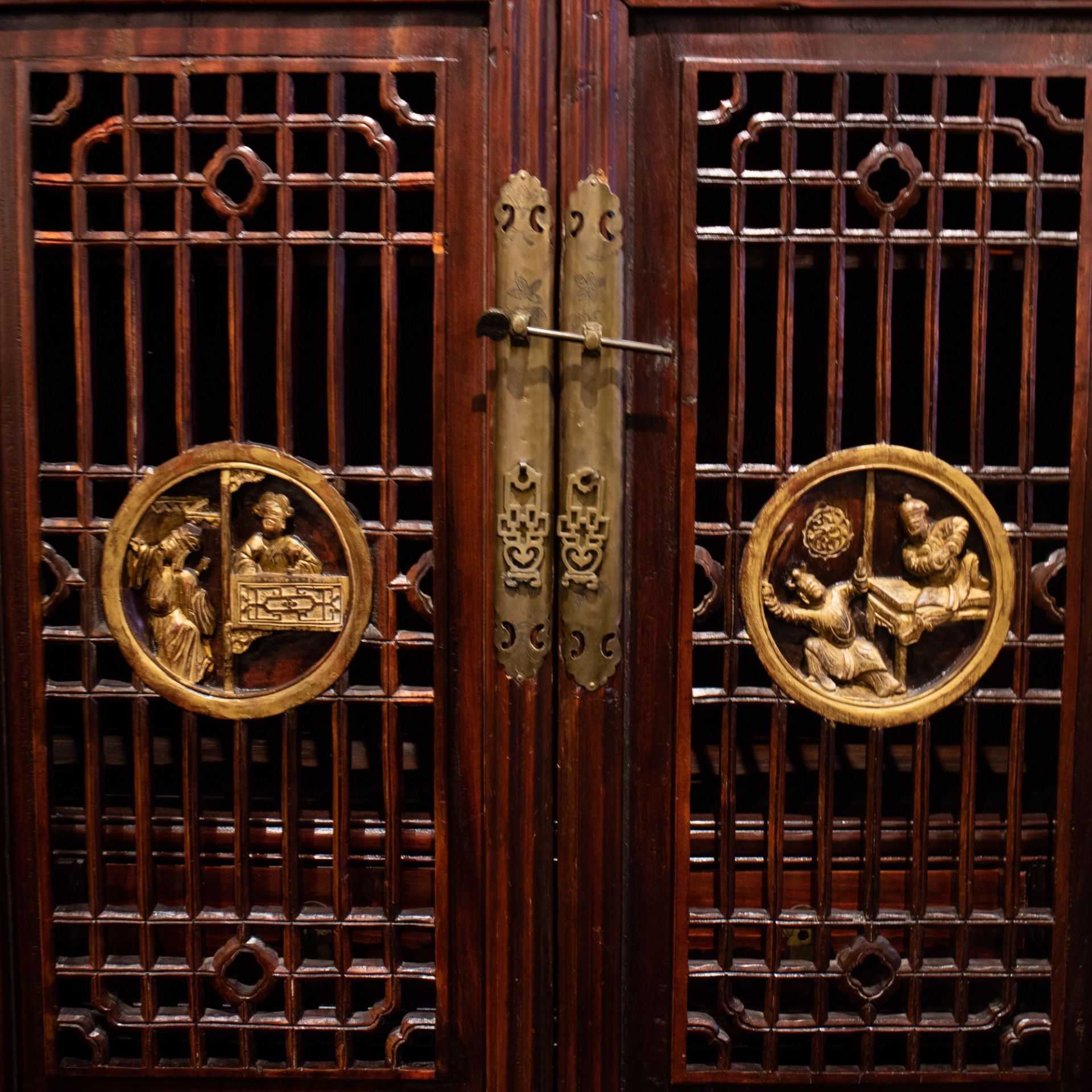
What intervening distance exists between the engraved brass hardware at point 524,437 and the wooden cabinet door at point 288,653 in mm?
29

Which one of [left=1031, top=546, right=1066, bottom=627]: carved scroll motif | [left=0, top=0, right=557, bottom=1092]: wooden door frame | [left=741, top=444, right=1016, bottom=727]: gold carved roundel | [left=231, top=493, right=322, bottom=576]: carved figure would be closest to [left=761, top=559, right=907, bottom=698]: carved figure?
[left=741, top=444, right=1016, bottom=727]: gold carved roundel

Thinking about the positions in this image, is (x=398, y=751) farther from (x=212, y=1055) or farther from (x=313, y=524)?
(x=212, y=1055)

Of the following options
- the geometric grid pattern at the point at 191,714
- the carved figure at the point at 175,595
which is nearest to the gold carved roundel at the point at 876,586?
the geometric grid pattern at the point at 191,714

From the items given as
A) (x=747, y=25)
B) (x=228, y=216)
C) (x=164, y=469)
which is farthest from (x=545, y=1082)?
(x=747, y=25)

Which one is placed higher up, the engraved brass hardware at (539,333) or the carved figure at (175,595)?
the engraved brass hardware at (539,333)

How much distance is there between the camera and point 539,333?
0.97 meters

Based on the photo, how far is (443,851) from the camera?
1045 mm

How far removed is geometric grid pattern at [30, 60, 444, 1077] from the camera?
3.34 feet

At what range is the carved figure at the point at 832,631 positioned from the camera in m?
1.03

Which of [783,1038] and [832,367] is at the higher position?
[832,367]

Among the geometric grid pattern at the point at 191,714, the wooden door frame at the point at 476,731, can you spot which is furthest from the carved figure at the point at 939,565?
the geometric grid pattern at the point at 191,714

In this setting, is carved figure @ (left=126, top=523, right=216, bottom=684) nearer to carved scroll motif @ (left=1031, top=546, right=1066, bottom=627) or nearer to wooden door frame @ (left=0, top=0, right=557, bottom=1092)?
wooden door frame @ (left=0, top=0, right=557, bottom=1092)

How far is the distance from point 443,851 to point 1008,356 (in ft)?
3.20

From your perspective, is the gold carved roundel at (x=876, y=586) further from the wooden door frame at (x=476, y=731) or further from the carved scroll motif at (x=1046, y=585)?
the wooden door frame at (x=476, y=731)
